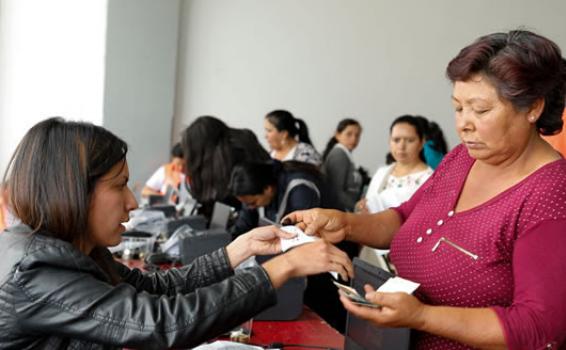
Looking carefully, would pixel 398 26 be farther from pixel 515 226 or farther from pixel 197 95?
pixel 515 226

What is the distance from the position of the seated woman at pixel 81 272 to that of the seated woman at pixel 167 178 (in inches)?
137

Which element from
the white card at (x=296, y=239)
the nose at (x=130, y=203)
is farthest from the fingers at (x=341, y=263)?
the nose at (x=130, y=203)

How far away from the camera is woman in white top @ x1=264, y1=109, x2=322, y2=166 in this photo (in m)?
4.74

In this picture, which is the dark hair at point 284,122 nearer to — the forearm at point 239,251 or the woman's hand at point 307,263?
the forearm at point 239,251

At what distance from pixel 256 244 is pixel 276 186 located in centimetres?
131

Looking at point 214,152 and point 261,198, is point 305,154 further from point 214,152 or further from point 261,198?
point 261,198

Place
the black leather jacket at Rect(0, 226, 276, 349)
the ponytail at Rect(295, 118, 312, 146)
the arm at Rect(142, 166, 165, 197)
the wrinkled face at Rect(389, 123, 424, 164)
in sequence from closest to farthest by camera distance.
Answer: the black leather jacket at Rect(0, 226, 276, 349), the wrinkled face at Rect(389, 123, 424, 164), the ponytail at Rect(295, 118, 312, 146), the arm at Rect(142, 166, 165, 197)

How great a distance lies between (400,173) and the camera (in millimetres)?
4066

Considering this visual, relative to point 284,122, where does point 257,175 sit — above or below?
below

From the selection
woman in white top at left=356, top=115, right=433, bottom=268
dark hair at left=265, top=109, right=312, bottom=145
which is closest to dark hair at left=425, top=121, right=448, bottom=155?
woman in white top at left=356, top=115, right=433, bottom=268

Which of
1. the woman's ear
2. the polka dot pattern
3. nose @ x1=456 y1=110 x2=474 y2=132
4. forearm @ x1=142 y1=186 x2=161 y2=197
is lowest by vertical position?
forearm @ x1=142 y1=186 x2=161 y2=197

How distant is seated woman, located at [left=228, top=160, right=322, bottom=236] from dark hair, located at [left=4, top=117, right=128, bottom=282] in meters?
1.65

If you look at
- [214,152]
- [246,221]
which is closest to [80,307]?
[246,221]

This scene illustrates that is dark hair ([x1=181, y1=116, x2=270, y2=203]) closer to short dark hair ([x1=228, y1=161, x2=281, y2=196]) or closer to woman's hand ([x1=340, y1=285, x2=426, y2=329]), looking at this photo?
short dark hair ([x1=228, y1=161, x2=281, y2=196])
